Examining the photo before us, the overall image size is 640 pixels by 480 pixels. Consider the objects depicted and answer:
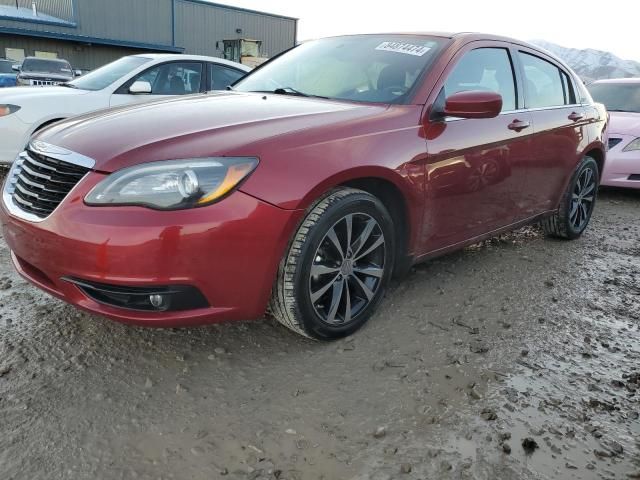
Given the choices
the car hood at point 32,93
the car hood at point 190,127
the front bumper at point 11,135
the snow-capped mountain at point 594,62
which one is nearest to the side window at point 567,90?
the car hood at point 190,127

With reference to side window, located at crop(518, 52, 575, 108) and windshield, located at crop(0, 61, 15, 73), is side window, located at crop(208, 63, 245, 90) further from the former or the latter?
windshield, located at crop(0, 61, 15, 73)

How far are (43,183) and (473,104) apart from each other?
203 cm

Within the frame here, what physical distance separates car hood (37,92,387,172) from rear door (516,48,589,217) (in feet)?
4.84

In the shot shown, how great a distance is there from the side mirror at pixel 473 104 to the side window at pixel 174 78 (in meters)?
4.27

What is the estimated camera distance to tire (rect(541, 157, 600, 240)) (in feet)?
14.3

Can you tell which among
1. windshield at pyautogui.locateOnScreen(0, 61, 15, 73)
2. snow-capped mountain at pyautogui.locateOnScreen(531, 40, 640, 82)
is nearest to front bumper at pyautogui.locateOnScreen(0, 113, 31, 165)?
windshield at pyautogui.locateOnScreen(0, 61, 15, 73)

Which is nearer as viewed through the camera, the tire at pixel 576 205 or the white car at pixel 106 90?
the tire at pixel 576 205

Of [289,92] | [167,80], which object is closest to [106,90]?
[167,80]

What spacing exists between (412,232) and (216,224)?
1182mm

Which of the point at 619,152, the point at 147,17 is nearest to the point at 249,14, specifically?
the point at 147,17

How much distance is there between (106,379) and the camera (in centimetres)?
223

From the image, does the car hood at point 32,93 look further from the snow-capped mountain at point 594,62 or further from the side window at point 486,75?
the snow-capped mountain at point 594,62

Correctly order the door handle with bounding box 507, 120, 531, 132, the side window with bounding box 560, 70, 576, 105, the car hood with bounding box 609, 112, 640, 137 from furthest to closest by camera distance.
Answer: the car hood with bounding box 609, 112, 640, 137 → the side window with bounding box 560, 70, 576, 105 → the door handle with bounding box 507, 120, 531, 132

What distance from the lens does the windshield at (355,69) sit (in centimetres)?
298
